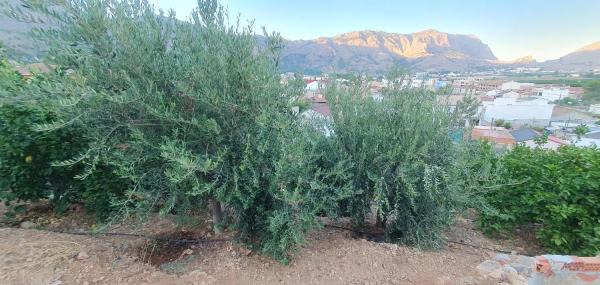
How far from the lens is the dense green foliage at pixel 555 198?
2.99 m

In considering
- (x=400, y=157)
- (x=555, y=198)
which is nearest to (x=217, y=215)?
(x=400, y=157)

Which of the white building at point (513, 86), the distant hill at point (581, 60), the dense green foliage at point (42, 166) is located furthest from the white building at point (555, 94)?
the dense green foliage at point (42, 166)

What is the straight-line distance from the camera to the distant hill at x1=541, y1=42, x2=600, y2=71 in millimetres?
58931

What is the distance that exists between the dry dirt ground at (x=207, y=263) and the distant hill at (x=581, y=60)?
7603 centimetres

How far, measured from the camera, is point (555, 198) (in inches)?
→ 124

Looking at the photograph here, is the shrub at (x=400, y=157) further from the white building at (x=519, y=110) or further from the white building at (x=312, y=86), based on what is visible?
the white building at (x=519, y=110)

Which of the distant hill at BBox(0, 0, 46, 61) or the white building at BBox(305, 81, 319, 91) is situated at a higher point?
the distant hill at BBox(0, 0, 46, 61)

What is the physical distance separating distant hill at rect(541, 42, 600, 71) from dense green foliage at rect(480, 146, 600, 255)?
2912 inches

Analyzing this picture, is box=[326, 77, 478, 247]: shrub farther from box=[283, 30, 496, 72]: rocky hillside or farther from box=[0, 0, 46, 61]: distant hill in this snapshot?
box=[283, 30, 496, 72]: rocky hillside

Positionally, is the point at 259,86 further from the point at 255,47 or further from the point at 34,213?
the point at 34,213

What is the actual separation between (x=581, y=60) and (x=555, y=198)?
87.9m

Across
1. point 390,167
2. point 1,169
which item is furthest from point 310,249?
point 1,169

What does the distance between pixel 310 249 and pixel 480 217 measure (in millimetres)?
2426

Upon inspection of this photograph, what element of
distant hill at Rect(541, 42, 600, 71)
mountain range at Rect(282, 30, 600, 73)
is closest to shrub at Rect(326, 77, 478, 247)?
mountain range at Rect(282, 30, 600, 73)
